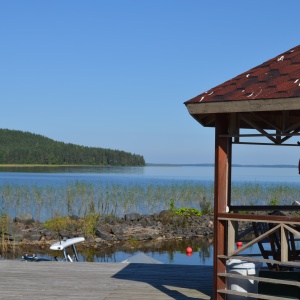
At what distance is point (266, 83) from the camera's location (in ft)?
A: 20.5

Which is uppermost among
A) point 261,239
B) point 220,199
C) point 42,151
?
point 42,151

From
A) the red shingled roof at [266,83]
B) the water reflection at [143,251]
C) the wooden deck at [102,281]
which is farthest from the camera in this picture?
the water reflection at [143,251]

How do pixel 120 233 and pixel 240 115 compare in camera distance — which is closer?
pixel 240 115

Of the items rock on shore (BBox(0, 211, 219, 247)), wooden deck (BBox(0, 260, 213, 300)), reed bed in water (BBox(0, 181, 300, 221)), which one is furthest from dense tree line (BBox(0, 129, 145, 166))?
wooden deck (BBox(0, 260, 213, 300))

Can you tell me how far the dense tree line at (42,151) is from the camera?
81688mm

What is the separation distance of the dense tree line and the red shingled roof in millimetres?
76057

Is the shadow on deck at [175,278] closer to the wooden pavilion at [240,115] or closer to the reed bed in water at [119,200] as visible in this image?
the wooden pavilion at [240,115]

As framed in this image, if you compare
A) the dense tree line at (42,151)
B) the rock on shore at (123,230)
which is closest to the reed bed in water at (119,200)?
the rock on shore at (123,230)

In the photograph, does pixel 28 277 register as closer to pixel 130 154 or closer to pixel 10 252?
pixel 10 252

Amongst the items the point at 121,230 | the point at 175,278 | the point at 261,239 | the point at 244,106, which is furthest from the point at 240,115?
the point at 121,230

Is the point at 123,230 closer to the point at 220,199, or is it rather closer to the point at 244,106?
the point at 220,199

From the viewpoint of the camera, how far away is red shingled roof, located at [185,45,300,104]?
5992 millimetres

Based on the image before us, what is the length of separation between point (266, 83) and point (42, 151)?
8065 cm

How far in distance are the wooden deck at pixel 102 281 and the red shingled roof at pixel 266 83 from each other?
208 centimetres
